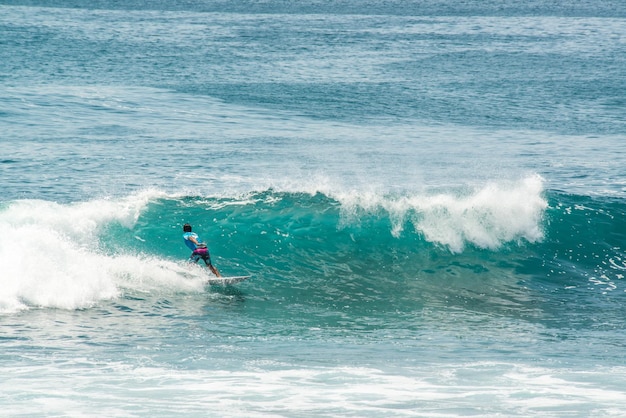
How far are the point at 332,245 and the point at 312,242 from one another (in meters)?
0.47

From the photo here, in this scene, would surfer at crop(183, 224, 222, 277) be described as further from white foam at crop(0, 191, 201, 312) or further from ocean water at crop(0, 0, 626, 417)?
white foam at crop(0, 191, 201, 312)

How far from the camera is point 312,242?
21.6m

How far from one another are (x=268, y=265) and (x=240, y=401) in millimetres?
8721

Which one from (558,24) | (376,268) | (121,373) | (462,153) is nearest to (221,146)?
(462,153)

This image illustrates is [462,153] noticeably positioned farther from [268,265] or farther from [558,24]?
[558,24]

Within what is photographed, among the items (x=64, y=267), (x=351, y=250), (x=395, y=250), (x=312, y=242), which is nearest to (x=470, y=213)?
(x=395, y=250)

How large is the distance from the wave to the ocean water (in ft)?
0.22

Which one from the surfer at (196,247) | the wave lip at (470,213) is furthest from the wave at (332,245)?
the surfer at (196,247)

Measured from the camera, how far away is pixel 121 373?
498 inches

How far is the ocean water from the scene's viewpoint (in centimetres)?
1239

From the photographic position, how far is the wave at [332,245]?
17.8 m

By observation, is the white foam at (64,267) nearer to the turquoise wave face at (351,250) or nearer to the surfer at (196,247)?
the turquoise wave face at (351,250)

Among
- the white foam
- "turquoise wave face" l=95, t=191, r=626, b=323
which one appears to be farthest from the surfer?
"turquoise wave face" l=95, t=191, r=626, b=323

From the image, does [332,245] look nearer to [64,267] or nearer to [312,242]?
[312,242]
